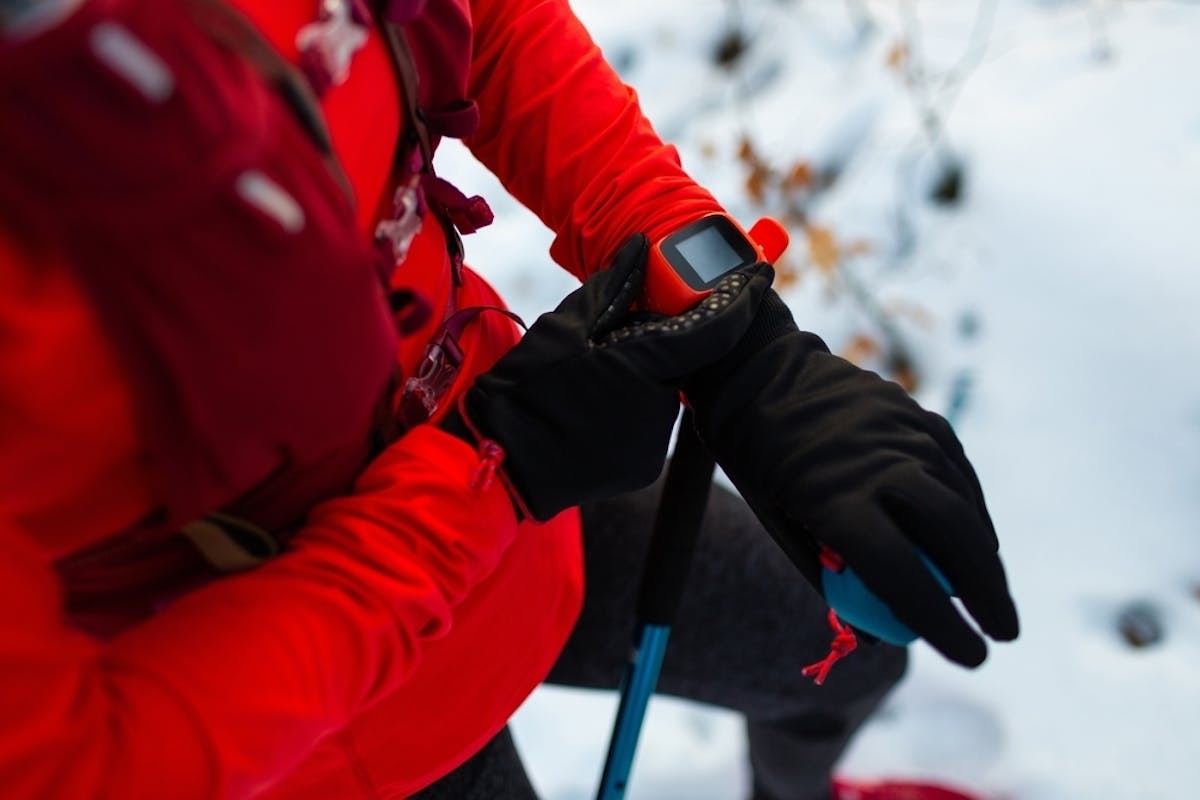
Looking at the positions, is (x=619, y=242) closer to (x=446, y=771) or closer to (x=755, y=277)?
(x=755, y=277)

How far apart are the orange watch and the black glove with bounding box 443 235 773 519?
0.07 ft

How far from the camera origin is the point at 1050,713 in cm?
110

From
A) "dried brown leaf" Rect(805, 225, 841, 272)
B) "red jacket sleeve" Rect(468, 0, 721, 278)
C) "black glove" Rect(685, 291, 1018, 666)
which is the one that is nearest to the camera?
"black glove" Rect(685, 291, 1018, 666)

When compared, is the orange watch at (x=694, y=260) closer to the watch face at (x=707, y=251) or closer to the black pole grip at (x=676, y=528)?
the watch face at (x=707, y=251)

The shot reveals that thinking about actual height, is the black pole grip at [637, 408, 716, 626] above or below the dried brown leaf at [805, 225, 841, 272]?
above

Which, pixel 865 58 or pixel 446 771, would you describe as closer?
pixel 446 771

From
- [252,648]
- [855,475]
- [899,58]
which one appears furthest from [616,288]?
[899,58]

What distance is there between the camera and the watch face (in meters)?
0.59

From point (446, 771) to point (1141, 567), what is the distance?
97cm

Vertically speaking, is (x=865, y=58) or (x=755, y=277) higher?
(x=755, y=277)

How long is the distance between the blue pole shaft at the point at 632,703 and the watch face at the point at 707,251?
0.96 ft

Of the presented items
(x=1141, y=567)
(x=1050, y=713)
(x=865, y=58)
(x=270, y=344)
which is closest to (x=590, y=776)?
(x=1050, y=713)

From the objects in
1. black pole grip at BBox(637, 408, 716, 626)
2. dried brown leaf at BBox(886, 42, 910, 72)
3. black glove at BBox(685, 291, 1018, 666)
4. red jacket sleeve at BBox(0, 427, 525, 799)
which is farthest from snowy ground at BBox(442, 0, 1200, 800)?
red jacket sleeve at BBox(0, 427, 525, 799)

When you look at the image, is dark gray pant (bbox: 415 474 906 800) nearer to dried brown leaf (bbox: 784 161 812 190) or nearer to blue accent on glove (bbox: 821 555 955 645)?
blue accent on glove (bbox: 821 555 955 645)
